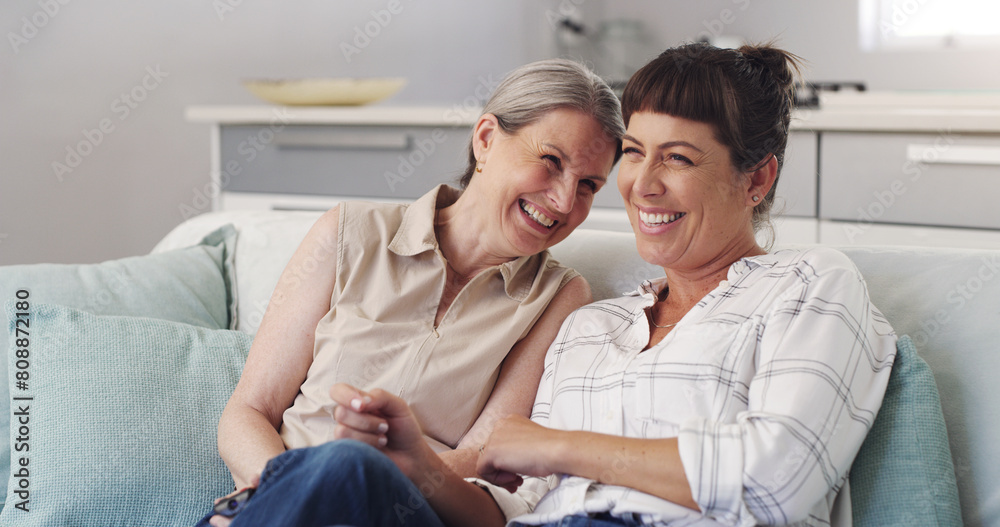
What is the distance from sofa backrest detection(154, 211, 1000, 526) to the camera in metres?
1.16

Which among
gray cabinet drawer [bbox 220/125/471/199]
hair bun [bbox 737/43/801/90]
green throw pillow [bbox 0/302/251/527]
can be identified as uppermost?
hair bun [bbox 737/43/801/90]

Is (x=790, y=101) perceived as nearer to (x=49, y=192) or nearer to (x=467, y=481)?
(x=467, y=481)

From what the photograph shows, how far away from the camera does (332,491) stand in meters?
0.93

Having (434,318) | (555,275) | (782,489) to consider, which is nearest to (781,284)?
(782,489)

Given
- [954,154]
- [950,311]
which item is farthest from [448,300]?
[954,154]

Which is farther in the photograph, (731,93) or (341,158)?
(341,158)

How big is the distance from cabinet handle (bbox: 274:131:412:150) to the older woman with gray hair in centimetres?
124

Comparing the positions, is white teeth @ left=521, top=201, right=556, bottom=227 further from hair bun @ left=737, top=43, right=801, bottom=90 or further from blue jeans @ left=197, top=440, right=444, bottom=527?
blue jeans @ left=197, top=440, right=444, bottom=527

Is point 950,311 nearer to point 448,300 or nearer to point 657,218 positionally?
point 657,218

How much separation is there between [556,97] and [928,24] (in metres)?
1.92

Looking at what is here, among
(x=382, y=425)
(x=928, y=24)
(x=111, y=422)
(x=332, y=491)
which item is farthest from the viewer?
(x=928, y=24)

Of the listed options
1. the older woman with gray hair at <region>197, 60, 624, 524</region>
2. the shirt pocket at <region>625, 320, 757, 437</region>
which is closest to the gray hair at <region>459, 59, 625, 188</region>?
the older woman with gray hair at <region>197, 60, 624, 524</region>

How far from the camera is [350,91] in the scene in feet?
9.22

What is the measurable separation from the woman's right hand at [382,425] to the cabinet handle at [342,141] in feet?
5.46
